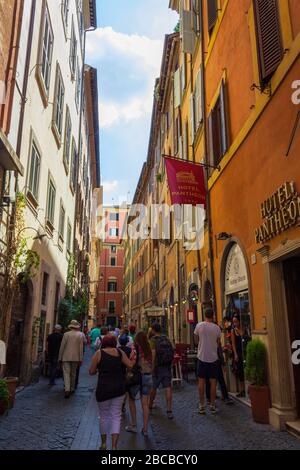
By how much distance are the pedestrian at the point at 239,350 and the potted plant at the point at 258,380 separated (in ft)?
4.41

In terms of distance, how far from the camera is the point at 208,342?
7633 millimetres

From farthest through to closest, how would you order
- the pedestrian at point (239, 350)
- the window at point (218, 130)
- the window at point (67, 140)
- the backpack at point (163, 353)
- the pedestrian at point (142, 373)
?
the window at point (67, 140)
the window at point (218, 130)
the pedestrian at point (239, 350)
the backpack at point (163, 353)
the pedestrian at point (142, 373)

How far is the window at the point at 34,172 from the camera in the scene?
10955mm

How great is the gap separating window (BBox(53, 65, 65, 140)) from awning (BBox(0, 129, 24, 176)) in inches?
256

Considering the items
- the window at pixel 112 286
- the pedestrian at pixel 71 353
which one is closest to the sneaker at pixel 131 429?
the pedestrian at pixel 71 353

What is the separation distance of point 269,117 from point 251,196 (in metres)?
1.60

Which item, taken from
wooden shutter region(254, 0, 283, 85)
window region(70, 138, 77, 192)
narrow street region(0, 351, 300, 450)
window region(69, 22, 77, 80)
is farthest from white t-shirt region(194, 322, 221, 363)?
window region(69, 22, 77, 80)

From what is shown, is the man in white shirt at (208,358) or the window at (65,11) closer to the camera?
the man in white shirt at (208,358)

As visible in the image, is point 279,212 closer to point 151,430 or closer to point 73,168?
point 151,430

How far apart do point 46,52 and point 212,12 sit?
5.19 metres

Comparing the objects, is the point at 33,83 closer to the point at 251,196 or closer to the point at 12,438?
the point at 251,196

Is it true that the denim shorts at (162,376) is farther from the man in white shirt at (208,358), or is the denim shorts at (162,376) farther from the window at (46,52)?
the window at (46,52)

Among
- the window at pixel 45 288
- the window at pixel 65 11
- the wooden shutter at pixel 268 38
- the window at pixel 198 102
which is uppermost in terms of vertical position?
the window at pixel 65 11

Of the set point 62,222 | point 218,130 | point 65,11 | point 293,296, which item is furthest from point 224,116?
point 65,11
